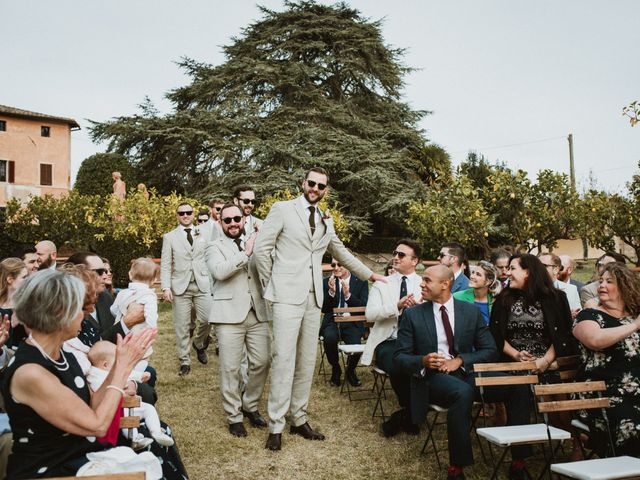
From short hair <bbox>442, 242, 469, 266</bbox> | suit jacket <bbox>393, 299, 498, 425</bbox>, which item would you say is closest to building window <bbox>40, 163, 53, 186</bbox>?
short hair <bbox>442, 242, 469, 266</bbox>

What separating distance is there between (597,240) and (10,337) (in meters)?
17.3

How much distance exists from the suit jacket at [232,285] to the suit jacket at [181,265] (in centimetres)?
228

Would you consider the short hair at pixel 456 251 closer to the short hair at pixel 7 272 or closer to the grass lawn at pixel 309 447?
the grass lawn at pixel 309 447

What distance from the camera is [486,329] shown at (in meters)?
4.98

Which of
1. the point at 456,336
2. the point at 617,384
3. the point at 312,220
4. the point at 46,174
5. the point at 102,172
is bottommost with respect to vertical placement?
the point at 617,384

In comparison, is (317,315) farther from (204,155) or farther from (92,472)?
(204,155)

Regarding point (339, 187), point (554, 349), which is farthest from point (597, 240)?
point (554, 349)

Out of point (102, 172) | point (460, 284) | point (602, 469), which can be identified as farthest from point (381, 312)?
point (102, 172)

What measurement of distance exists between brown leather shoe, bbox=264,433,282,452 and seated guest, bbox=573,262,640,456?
2509 millimetres

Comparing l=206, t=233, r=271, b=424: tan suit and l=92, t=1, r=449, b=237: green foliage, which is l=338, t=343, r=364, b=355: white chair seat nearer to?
l=206, t=233, r=271, b=424: tan suit

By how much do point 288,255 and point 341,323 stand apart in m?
2.79

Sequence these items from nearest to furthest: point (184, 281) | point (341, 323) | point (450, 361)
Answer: point (450, 361)
point (341, 323)
point (184, 281)

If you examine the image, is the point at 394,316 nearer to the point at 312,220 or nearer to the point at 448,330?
the point at 448,330

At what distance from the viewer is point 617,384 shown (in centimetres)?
401
